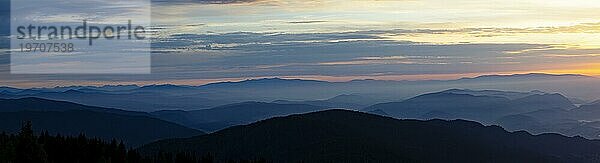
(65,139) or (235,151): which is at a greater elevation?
(65,139)

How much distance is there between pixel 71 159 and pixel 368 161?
4493 inches

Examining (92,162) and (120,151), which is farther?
(120,151)

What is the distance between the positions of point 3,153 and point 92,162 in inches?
1055

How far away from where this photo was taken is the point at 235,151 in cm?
19988

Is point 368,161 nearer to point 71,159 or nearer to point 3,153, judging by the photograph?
point 71,159

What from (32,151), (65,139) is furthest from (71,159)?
(32,151)

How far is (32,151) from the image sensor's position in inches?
2109

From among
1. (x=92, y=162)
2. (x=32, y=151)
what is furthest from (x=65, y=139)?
(x=32, y=151)

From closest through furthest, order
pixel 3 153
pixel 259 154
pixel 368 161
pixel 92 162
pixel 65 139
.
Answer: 1. pixel 3 153
2. pixel 92 162
3. pixel 65 139
4. pixel 368 161
5. pixel 259 154

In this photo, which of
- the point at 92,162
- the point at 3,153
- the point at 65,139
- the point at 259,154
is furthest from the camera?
the point at 259,154

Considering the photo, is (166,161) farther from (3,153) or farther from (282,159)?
(282,159)

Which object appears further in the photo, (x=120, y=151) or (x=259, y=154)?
(x=259, y=154)

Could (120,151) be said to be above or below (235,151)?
above

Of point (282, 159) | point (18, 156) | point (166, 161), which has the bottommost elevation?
point (282, 159)
